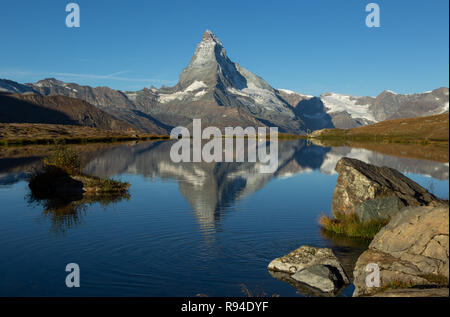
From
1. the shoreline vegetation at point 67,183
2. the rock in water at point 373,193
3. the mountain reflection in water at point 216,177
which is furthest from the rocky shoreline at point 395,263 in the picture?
the shoreline vegetation at point 67,183

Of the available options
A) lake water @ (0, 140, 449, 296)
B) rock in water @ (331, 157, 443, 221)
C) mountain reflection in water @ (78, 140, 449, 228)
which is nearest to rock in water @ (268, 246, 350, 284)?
lake water @ (0, 140, 449, 296)

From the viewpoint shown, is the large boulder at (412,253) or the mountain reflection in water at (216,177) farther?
the mountain reflection in water at (216,177)

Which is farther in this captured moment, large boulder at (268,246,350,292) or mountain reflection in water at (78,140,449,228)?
mountain reflection in water at (78,140,449,228)

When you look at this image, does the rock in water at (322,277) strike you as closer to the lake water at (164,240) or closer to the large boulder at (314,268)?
the large boulder at (314,268)

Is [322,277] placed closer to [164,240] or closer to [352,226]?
[352,226]

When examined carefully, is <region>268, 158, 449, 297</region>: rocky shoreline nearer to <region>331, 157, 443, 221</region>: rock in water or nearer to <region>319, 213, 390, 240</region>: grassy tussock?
<region>319, 213, 390, 240</region>: grassy tussock

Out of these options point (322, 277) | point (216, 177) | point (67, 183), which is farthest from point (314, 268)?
point (216, 177)

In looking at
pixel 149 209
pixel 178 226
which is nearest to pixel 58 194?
pixel 149 209
